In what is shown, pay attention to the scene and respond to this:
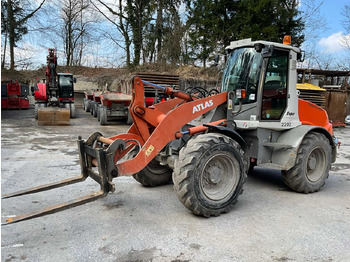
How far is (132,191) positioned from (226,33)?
1721 centimetres

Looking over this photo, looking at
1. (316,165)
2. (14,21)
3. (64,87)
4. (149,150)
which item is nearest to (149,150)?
(149,150)

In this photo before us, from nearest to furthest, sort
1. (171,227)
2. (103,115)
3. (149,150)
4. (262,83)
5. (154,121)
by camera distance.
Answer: (171,227)
(149,150)
(154,121)
(262,83)
(103,115)

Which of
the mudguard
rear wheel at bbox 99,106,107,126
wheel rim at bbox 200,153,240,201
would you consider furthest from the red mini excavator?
wheel rim at bbox 200,153,240,201

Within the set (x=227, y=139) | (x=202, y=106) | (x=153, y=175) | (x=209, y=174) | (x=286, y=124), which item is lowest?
(x=153, y=175)

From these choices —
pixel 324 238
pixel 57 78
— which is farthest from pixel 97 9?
pixel 324 238

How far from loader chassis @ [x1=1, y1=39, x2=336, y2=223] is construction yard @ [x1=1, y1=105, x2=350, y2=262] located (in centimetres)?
35

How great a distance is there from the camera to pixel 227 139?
438cm

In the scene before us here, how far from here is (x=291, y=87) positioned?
17.5 feet

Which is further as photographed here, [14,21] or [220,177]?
[14,21]

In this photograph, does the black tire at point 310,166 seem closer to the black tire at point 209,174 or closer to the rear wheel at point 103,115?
the black tire at point 209,174

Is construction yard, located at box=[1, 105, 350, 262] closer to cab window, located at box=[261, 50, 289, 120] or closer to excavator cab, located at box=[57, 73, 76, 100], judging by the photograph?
cab window, located at box=[261, 50, 289, 120]

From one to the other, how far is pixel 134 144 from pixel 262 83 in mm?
2332

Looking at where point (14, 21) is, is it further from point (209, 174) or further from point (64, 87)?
point (209, 174)

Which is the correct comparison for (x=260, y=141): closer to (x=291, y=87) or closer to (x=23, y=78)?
(x=291, y=87)
